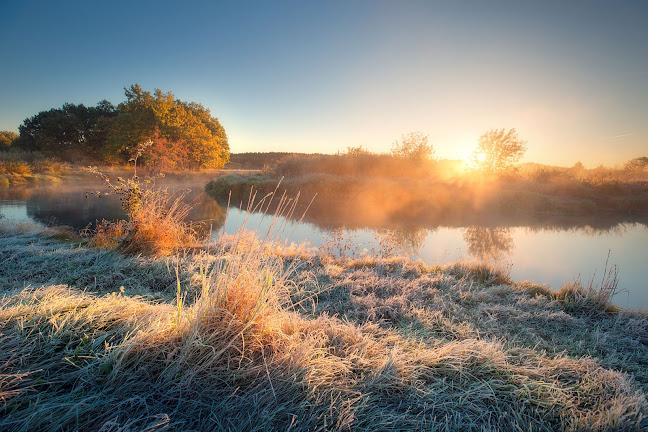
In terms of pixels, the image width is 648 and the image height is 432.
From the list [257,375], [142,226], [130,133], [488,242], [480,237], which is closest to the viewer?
[257,375]

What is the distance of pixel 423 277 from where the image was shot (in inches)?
195

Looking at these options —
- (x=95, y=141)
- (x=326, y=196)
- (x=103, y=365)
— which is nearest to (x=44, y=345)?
(x=103, y=365)

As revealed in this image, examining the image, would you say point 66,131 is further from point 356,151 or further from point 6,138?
point 356,151

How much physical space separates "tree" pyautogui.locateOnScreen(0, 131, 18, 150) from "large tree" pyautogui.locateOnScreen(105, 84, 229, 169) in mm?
18293

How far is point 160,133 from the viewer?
28.1 metres

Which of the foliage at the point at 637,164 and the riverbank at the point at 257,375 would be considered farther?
the foliage at the point at 637,164

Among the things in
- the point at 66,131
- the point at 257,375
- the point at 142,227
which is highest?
the point at 66,131

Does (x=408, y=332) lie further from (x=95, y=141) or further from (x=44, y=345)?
(x=95, y=141)

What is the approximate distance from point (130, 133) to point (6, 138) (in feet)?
85.6

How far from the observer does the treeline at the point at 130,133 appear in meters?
27.9

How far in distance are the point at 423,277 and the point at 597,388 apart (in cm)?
302

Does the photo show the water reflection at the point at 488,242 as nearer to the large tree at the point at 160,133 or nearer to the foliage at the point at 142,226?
the foliage at the point at 142,226

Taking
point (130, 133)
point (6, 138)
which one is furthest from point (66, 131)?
point (130, 133)

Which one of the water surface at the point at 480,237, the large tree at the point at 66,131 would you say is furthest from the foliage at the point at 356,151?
the large tree at the point at 66,131
